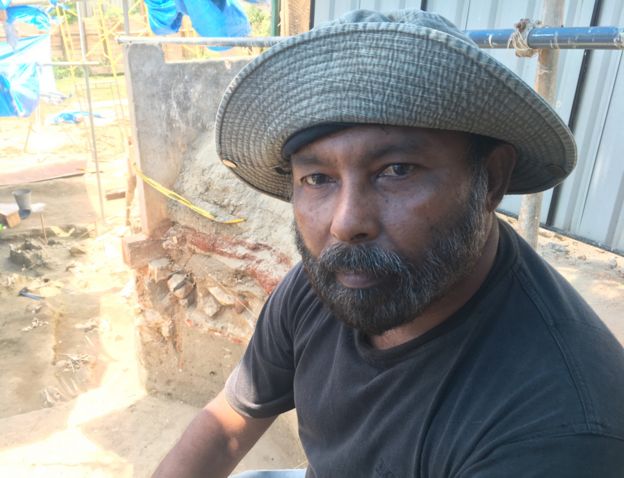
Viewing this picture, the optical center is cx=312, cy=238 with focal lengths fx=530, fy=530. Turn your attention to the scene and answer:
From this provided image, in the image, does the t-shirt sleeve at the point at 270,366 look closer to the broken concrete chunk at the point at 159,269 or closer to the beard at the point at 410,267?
the beard at the point at 410,267

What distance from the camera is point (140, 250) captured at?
14.1ft

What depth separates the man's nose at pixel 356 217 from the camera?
3.94ft

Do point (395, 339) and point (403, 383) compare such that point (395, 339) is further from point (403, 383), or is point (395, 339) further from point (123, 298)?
point (123, 298)

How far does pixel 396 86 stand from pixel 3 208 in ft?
35.3

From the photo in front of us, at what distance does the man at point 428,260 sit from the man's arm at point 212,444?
1.64ft

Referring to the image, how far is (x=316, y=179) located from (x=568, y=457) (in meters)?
0.81

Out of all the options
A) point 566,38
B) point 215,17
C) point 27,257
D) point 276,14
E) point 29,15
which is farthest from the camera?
point 29,15

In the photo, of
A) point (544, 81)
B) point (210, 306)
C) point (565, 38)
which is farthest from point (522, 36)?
point (210, 306)

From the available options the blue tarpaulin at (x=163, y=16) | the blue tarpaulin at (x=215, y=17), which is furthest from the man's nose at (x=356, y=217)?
the blue tarpaulin at (x=163, y=16)

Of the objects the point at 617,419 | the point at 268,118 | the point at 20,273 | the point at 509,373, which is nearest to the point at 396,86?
the point at 268,118

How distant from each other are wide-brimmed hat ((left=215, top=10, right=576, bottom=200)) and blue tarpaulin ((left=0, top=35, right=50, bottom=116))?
9.74 m

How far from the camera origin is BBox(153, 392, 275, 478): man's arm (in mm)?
1892

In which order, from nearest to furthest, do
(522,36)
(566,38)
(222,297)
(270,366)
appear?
(270,366) → (566,38) → (522,36) → (222,297)

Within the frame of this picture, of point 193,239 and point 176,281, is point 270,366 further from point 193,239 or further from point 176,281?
point 176,281
